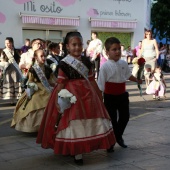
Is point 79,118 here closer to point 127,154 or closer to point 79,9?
point 127,154

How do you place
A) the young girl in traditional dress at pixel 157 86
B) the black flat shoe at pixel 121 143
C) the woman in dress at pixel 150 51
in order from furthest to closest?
the woman in dress at pixel 150 51 → the young girl in traditional dress at pixel 157 86 → the black flat shoe at pixel 121 143

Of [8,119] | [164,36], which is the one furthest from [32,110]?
[164,36]

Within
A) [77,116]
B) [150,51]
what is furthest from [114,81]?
[150,51]

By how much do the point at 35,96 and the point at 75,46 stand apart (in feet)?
6.12

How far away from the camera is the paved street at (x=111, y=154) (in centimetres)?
439

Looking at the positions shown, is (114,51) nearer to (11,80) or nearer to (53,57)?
(53,57)

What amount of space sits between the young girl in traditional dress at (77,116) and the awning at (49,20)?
14.1 m

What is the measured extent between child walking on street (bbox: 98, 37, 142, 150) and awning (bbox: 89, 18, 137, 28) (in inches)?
604

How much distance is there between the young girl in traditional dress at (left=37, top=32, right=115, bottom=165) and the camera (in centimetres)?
426

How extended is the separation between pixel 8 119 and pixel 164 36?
26.9m

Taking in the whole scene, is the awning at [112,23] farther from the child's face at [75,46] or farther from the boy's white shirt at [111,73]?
the child's face at [75,46]

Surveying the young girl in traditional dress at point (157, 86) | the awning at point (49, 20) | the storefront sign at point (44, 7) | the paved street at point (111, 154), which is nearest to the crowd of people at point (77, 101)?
the paved street at point (111, 154)

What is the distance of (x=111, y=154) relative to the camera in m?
4.87

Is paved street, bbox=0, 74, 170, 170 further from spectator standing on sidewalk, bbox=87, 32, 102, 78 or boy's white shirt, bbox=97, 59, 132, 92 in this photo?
spectator standing on sidewalk, bbox=87, 32, 102, 78
